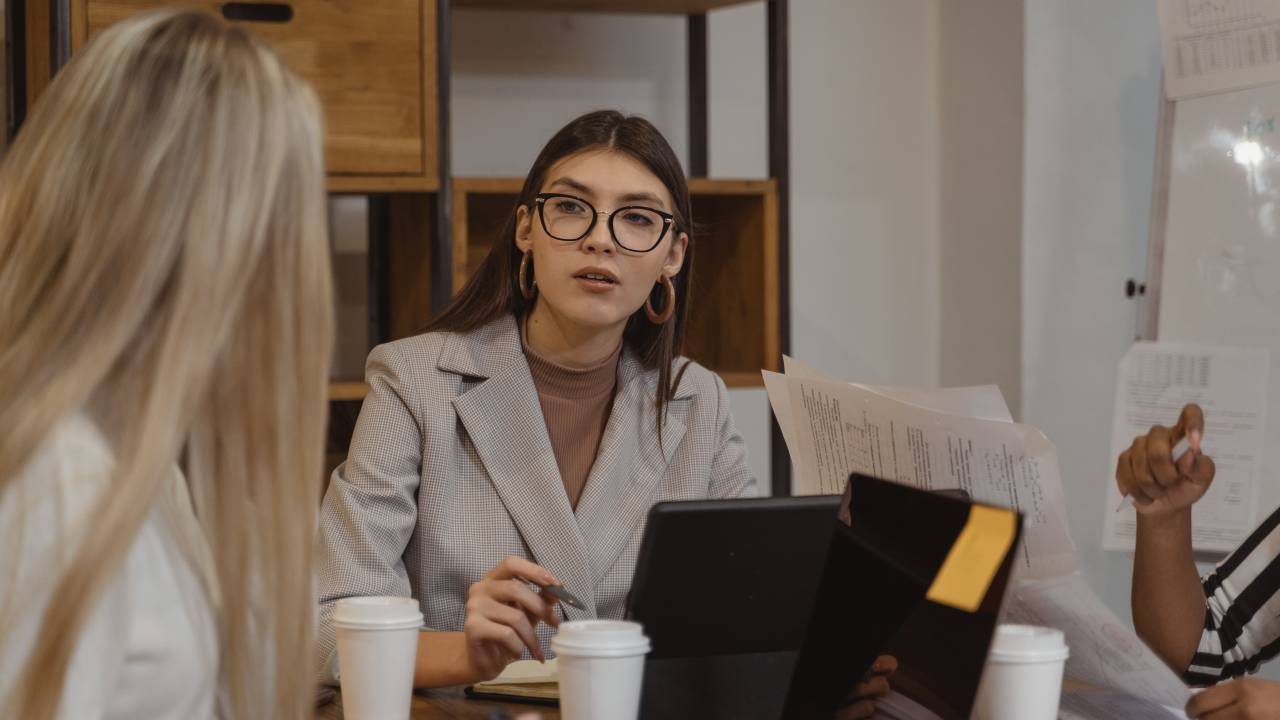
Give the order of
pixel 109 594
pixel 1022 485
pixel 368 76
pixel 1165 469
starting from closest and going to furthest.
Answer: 1. pixel 109 594
2. pixel 1022 485
3. pixel 1165 469
4. pixel 368 76

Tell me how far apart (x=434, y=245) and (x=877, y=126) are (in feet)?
4.12

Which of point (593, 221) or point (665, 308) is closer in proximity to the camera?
point (593, 221)

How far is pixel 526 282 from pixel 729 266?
3.16 feet

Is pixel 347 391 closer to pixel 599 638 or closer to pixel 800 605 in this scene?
pixel 800 605

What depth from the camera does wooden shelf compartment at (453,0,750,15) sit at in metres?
2.59

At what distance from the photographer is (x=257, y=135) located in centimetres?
77

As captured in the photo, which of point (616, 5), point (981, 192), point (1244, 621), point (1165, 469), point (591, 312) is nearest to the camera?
point (1165, 469)

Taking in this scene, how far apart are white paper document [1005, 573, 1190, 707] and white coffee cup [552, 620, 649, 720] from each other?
358 millimetres

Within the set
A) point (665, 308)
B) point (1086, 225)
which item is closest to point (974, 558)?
point (665, 308)

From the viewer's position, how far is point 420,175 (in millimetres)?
2314

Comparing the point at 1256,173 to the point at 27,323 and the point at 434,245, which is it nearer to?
the point at 434,245

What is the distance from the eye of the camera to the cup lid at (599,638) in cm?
92

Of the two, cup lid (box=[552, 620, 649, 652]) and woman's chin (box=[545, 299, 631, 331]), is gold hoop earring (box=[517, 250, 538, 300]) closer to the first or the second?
woman's chin (box=[545, 299, 631, 331])

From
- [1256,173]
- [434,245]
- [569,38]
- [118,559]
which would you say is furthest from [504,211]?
[118,559]
